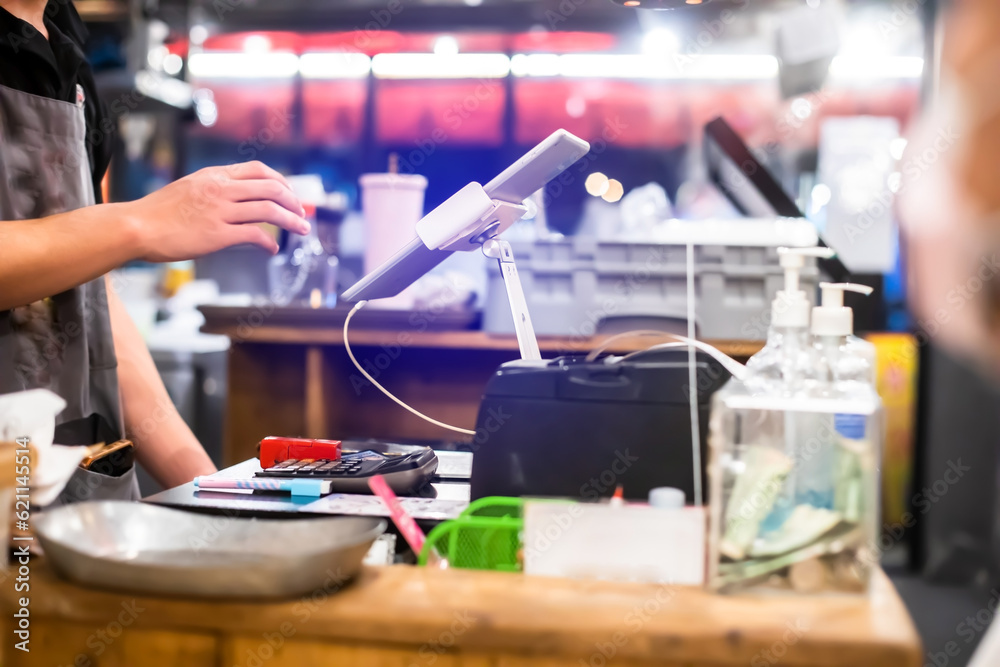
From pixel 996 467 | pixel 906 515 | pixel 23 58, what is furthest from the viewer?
pixel 906 515

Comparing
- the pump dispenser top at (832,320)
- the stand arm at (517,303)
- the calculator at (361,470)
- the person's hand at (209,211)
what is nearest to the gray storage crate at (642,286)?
the stand arm at (517,303)

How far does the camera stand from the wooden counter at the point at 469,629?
0.55 metres

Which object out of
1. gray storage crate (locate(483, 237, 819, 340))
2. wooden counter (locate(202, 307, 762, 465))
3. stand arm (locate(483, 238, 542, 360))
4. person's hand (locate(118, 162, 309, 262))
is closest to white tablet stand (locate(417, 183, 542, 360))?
stand arm (locate(483, 238, 542, 360))

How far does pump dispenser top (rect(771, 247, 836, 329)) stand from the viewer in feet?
2.31

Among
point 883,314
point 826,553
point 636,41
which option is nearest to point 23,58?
point 826,553

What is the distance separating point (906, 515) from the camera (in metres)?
3.24

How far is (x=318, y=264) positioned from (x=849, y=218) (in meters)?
1.94

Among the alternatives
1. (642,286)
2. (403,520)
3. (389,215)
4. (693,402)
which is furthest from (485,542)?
(389,215)

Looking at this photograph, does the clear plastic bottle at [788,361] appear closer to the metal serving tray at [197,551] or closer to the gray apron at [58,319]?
the metal serving tray at [197,551]

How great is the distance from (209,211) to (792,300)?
0.58 meters

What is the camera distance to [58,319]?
3.55 ft

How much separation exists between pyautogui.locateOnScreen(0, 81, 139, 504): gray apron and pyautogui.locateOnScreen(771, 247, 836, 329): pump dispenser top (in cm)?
79

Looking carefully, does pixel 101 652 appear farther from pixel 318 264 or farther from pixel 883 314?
pixel 883 314

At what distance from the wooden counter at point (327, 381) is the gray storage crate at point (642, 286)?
0.23 meters
